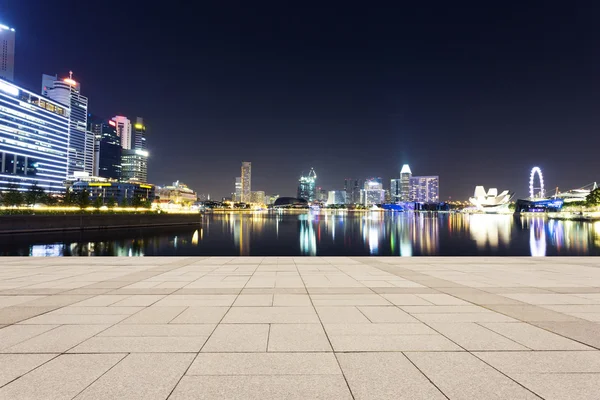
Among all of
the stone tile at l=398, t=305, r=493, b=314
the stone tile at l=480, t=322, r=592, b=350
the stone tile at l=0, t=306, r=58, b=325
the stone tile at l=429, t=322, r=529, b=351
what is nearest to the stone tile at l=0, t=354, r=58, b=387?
the stone tile at l=0, t=306, r=58, b=325

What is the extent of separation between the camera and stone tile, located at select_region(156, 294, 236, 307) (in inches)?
382

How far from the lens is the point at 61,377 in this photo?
5.27 m

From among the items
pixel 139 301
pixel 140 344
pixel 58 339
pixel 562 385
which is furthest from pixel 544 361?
pixel 139 301

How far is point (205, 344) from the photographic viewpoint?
662 cm

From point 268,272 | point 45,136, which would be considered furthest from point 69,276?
point 45,136

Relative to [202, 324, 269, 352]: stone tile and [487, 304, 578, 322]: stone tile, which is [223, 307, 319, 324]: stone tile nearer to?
[202, 324, 269, 352]: stone tile

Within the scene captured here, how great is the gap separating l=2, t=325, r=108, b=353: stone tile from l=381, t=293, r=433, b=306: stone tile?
24.8ft

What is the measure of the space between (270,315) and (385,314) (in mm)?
2903

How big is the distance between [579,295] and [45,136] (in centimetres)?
22967

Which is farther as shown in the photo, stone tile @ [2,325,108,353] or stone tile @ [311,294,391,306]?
stone tile @ [311,294,391,306]

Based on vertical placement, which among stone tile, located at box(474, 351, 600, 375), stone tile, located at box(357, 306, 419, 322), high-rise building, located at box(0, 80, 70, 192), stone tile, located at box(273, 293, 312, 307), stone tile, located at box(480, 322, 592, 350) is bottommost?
stone tile, located at box(273, 293, 312, 307)

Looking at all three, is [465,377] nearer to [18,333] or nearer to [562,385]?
[562,385]

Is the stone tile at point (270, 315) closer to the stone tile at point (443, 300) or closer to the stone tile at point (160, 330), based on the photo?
the stone tile at point (160, 330)

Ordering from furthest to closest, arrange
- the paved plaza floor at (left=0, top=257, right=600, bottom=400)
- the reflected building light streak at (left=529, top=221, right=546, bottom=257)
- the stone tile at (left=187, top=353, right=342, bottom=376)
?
the reflected building light streak at (left=529, top=221, right=546, bottom=257)
the stone tile at (left=187, top=353, right=342, bottom=376)
the paved plaza floor at (left=0, top=257, right=600, bottom=400)
